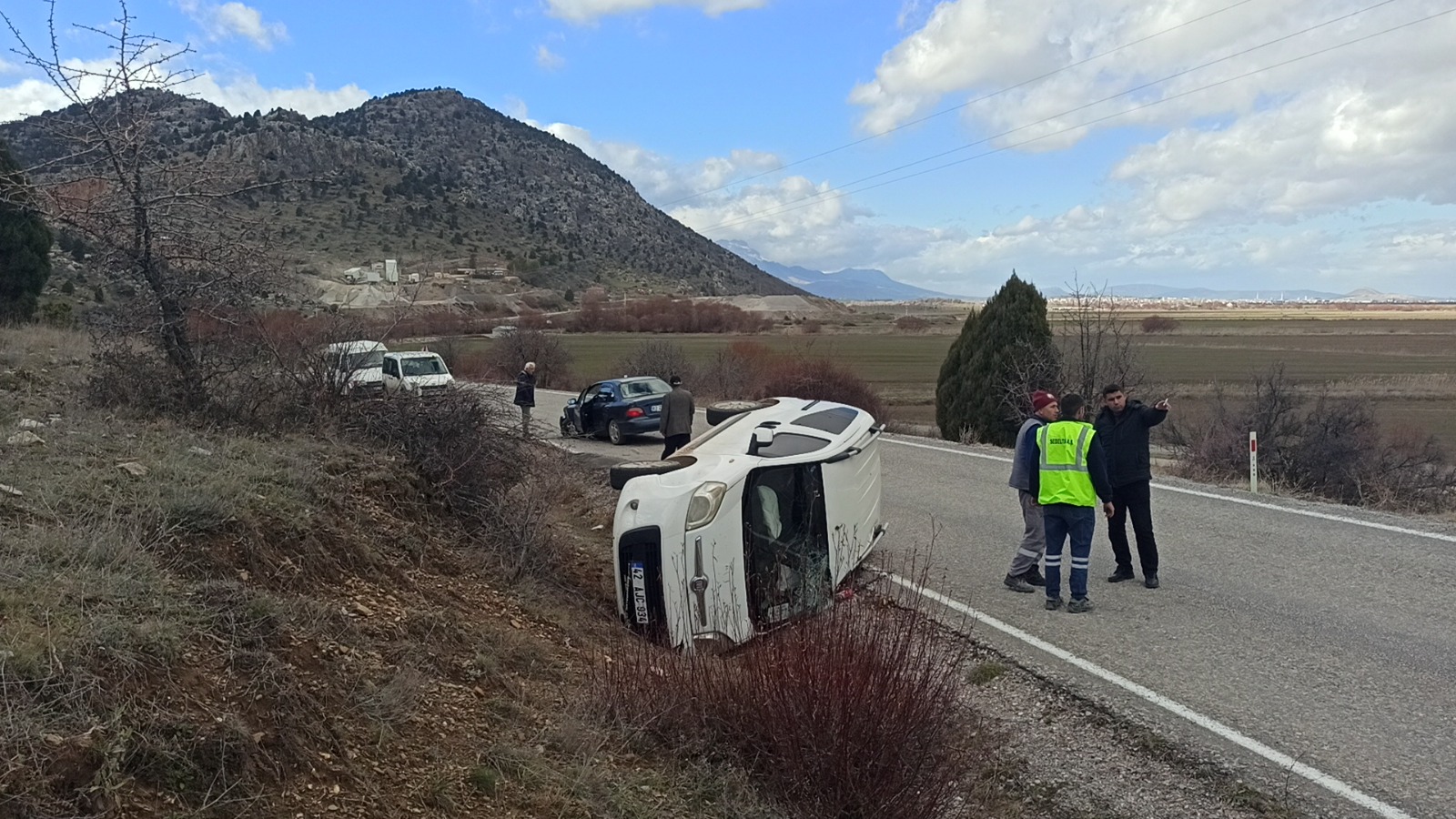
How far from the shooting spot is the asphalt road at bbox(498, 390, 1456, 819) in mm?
5281

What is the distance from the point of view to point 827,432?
8281mm

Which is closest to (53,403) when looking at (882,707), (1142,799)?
(882,707)

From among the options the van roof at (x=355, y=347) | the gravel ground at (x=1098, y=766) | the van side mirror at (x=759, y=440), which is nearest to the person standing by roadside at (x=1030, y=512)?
the gravel ground at (x=1098, y=766)

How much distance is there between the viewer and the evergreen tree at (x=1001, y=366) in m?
22.1

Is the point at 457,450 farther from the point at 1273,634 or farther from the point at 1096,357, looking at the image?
the point at 1096,357

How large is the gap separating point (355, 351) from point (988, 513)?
7.73 metres

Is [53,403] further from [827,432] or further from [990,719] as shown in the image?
[990,719]

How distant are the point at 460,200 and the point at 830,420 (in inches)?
4655

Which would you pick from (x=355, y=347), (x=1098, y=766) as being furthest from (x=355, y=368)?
(x=1098, y=766)

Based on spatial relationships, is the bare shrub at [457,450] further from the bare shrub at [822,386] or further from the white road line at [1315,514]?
the bare shrub at [822,386]

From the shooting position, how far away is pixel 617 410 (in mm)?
21875

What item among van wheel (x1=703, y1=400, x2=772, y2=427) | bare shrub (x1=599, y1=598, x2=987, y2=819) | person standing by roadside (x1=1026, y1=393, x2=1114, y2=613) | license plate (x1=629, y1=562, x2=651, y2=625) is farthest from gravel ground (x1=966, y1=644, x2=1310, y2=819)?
van wheel (x1=703, y1=400, x2=772, y2=427)

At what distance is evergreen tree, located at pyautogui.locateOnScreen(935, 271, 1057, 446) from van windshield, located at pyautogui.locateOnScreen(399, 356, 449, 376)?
11.9 m

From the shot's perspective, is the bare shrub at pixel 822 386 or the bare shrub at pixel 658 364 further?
the bare shrub at pixel 658 364
